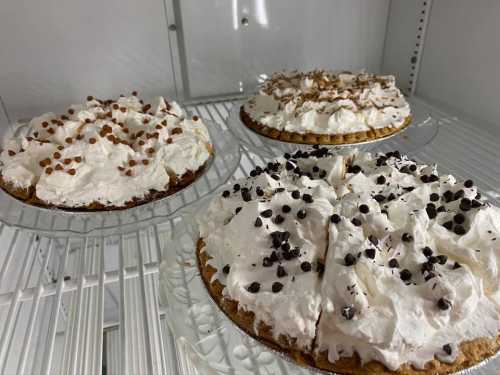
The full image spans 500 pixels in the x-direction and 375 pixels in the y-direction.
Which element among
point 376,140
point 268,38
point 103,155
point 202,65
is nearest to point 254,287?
point 103,155

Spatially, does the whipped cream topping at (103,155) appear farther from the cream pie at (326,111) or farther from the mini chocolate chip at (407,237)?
the mini chocolate chip at (407,237)

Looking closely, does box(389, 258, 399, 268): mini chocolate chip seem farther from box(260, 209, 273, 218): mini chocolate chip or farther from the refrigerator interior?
the refrigerator interior

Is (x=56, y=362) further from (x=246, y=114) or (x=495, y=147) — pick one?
(x=495, y=147)

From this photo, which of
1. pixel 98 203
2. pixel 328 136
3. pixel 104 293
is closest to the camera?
pixel 98 203

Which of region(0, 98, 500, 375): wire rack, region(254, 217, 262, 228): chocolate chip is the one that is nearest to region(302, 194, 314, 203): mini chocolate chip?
region(254, 217, 262, 228): chocolate chip

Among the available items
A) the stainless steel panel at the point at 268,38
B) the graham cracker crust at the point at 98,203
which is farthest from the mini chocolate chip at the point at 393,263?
the stainless steel panel at the point at 268,38

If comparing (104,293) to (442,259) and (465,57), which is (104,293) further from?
(465,57)

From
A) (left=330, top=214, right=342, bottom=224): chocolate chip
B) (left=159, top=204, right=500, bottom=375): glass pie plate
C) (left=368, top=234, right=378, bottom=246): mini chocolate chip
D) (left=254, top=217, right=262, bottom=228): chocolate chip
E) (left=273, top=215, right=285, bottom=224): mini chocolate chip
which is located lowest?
(left=159, top=204, right=500, bottom=375): glass pie plate
